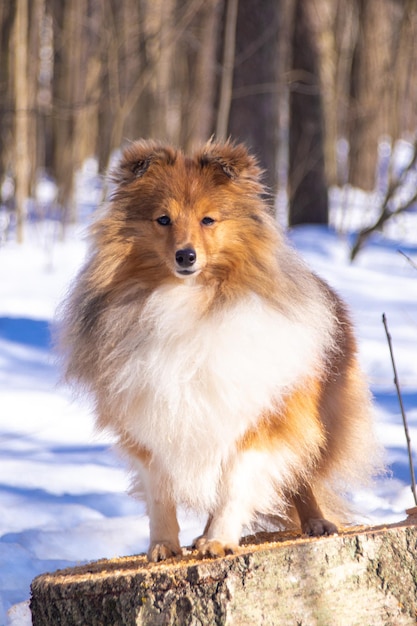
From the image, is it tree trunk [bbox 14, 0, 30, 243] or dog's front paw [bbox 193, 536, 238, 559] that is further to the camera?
tree trunk [bbox 14, 0, 30, 243]

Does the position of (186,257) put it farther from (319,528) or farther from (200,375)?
(319,528)

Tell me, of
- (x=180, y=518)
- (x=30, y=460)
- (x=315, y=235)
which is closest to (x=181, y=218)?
(x=180, y=518)

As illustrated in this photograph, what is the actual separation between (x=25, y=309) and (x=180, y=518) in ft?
13.4

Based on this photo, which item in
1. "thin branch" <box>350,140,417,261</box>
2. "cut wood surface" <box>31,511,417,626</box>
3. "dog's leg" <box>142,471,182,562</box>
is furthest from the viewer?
"thin branch" <box>350,140,417,261</box>

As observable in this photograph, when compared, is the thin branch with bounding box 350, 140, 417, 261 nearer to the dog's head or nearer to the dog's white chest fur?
the dog's head

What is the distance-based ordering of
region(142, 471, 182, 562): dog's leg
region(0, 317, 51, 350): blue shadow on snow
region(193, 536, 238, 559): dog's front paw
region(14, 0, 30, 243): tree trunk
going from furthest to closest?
region(14, 0, 30, 243): tree trunk, region(0, 317, 51, 350): blue shadow on snow, region(142, 471, 182, 562): dog's leg, region(193, 536, 238, 559): dog's front paw

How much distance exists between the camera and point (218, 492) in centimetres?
323

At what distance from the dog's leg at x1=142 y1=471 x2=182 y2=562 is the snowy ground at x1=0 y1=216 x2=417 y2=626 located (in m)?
0.36

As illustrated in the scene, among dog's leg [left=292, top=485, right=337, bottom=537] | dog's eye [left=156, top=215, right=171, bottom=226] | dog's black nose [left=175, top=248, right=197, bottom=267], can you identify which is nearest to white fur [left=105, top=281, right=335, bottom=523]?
dog's black nose [left=175, top=248, right=197, bottom=267]

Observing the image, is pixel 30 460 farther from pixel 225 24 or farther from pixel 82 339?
pixel 225 24

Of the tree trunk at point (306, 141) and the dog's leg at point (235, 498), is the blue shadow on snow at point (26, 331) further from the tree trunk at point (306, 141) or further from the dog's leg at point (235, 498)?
the tree trunk at point (306, 141)

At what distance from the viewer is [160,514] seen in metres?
3.28

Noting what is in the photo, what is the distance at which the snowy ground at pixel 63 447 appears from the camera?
4211 millimetres

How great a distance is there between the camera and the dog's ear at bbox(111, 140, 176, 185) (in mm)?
3371
